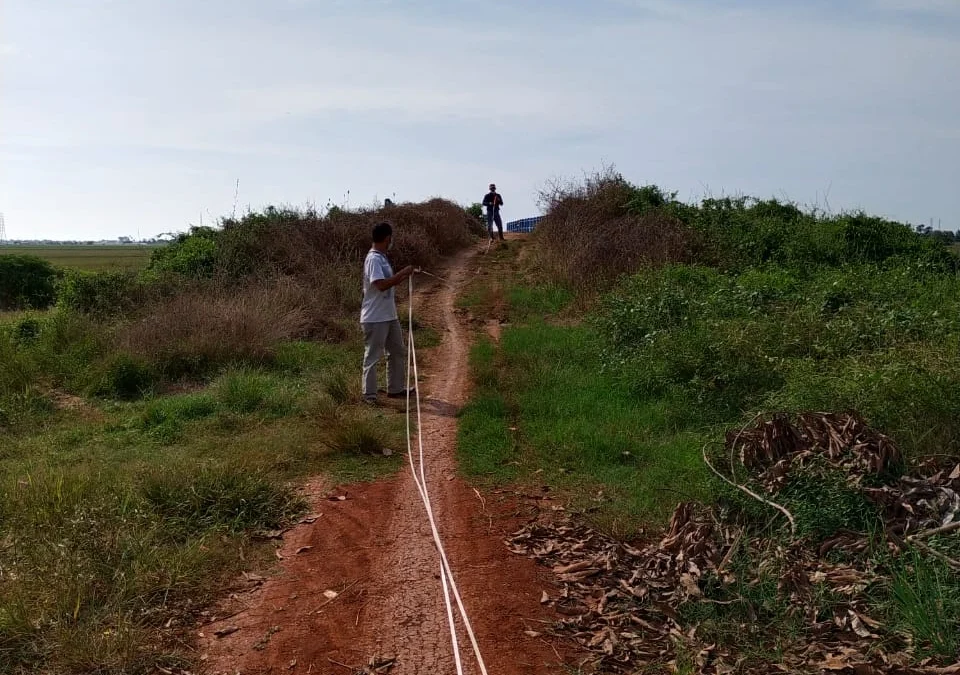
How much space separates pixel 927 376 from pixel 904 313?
2912 millimetres

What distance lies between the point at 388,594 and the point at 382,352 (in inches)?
170

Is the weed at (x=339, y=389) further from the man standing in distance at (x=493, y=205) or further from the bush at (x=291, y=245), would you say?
the man standing in distance at (x=493, y=205)

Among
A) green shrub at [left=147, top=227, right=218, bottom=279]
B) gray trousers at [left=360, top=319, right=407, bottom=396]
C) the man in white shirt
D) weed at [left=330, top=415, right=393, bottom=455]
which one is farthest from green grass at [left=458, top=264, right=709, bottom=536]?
green shrub at [left=147, top=227, right=218, bottom=279]

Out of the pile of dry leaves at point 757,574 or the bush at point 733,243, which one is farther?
the bush at point 733,243

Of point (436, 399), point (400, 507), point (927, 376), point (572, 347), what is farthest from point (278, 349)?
point (927, 376)

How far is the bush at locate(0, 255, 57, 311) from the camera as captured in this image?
83.3 feet

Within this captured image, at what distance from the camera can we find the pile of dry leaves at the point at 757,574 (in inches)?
139

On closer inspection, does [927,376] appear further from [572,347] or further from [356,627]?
[572,347]

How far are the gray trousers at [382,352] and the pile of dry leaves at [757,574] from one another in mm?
3535

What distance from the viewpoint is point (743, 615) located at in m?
3.81

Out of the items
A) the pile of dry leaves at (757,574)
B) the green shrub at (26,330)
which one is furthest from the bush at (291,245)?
the pile of dry leaves at (757,574)

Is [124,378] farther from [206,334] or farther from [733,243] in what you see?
[733,243]

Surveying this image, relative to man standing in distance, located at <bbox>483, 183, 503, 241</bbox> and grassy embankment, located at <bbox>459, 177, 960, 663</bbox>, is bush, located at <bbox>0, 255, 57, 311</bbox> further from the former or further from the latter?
grassy embankment, located at <bbox>459, 177, 960, 663</bbox>

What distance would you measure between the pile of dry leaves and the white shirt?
12.3 feet
